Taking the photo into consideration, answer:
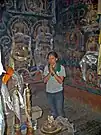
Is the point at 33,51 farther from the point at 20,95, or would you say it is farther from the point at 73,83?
the point at 20,95

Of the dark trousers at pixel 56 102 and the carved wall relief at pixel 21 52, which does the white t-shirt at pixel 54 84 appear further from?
the carved wall relief at pixel 21 52

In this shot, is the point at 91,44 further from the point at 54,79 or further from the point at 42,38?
the point at 54,79

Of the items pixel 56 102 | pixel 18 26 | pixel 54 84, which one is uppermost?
pixel 18 26

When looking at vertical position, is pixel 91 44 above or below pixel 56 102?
above

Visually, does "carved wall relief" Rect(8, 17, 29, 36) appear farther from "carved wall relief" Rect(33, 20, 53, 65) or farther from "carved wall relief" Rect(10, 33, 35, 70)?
"carved wall relief" Rect(33, 20, 53, 65)

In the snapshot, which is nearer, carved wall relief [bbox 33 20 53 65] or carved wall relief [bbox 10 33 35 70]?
carved wall relief [bbox 10 33 35 70]

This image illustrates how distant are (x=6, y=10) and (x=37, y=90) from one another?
2.16 m

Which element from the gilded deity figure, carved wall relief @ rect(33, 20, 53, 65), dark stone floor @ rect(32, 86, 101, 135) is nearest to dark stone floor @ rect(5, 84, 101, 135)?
dark stone floor @ rect(32, 86, 101, 135)

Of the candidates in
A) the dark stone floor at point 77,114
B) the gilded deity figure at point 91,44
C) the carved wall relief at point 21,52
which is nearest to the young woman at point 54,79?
the dark stone floor at point 77,114

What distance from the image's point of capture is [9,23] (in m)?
5.54

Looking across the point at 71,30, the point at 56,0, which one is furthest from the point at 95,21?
the point at 56,0

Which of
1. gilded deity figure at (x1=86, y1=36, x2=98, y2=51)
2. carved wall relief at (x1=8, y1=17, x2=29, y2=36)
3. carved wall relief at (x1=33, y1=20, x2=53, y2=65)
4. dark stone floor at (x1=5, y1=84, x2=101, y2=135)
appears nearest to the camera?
dark stone floor at (x1=5, y1=84, x2=101, y2=135)

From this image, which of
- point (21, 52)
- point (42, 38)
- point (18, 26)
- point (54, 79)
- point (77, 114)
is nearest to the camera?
point (54, 79)

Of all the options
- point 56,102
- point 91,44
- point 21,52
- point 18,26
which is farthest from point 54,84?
point 18,26
